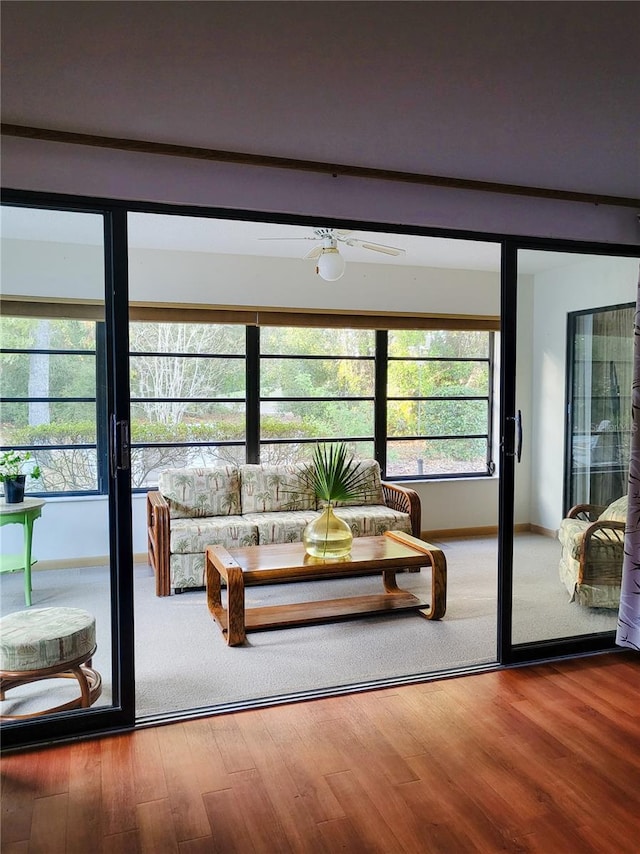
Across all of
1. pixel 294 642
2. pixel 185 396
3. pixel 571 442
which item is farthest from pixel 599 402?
pixel 185 396

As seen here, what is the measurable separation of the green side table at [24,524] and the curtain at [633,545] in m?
2.60

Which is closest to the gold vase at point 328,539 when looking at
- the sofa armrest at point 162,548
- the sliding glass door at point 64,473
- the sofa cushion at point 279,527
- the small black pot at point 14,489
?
the sofa cushion at point 279,527

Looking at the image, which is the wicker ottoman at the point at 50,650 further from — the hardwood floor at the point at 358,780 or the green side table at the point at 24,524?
the hardwood floor at the point at 358,780

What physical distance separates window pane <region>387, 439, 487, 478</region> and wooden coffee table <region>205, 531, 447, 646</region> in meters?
1.74

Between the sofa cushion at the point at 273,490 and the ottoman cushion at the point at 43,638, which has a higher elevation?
the sofa cushion at the point at 273,490

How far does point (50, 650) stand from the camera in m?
2.46

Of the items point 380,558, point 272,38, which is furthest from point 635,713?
point 272,38

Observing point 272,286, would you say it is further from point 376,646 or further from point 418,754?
point 418,754

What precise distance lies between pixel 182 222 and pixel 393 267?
215cm

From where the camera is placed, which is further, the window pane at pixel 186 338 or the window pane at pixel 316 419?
the window pane at pixel 316 419

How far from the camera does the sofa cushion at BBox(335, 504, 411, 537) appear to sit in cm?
484

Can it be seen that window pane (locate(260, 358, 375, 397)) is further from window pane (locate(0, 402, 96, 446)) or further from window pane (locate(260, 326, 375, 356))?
window pane (locate(0, 402, 96, 446))

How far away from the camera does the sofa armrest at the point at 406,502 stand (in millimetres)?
5039

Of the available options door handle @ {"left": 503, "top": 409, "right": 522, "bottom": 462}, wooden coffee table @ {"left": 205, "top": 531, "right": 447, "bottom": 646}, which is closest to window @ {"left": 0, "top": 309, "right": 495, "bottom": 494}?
wooden coffee table @ {"left": 205, "top": 531, "right": 447, "bottom": 646}
